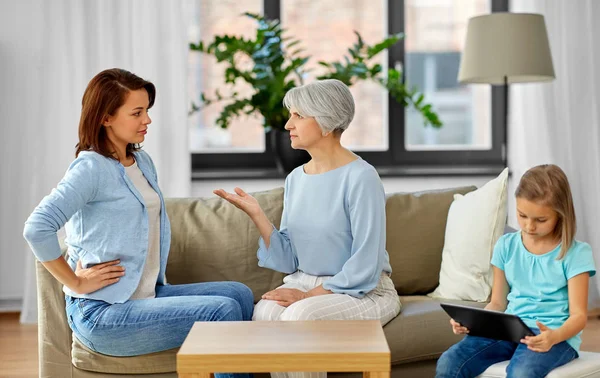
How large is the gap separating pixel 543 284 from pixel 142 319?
43.6 inches

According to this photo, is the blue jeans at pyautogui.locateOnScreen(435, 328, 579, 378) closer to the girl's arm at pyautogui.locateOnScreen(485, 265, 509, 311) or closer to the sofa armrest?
the girl's arm at pyautogui.locateOnScreen(485, 265, 509, 311)

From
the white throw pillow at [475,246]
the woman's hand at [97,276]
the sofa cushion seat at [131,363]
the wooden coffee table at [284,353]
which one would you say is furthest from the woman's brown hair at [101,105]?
the white throw pillow at [475,246]

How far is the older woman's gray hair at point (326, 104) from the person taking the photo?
8.13ft

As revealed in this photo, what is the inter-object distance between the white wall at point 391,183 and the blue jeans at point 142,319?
6.65 ft

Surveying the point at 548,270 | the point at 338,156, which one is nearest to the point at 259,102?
the point at 338,156

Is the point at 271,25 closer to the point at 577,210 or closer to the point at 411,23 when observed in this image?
the point at 411,23

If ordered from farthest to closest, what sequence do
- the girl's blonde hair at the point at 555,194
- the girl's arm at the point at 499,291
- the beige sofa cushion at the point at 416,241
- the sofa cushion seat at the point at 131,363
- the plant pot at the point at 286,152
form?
the plant pot at the point at 286,152, the beige sofa cushion at the point at 416,241, the sofa cushion seat at the point at 131,363, the girl's arm at the point at 499,291, the girl's blonde hair at the point at 555,194

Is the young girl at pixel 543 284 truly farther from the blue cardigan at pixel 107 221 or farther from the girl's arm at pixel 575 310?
the blue cardigan at pixel 107 221

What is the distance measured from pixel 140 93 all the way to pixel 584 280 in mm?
1380

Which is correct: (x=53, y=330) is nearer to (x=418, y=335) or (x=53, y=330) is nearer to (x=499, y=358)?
(x=418, y=335)

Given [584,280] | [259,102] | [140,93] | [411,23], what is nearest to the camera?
[584,280]

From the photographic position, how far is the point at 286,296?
A: 241cm

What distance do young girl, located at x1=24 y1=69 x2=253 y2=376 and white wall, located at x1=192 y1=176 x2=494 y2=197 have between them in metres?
1.88

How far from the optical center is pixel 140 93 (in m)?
2.44
